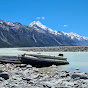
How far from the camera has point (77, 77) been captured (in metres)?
14.5

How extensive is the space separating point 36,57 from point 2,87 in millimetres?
17113

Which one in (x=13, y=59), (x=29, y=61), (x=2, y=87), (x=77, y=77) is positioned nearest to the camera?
(x=2, y=87)

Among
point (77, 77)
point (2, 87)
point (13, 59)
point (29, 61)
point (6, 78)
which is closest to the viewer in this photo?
point (2, 87)

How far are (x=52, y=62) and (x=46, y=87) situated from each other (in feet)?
57.0

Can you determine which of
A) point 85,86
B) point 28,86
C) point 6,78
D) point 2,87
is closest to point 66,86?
point 85,86

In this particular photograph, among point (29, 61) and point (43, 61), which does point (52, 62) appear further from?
point (29, 61)

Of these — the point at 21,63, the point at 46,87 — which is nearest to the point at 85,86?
the point at 46,87

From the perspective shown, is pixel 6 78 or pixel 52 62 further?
pixel 52 62

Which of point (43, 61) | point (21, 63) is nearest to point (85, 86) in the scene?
point (43, 61)

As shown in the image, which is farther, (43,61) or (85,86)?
(43,61)

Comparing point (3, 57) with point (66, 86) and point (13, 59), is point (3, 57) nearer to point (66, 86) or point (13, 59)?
point (13, 59)

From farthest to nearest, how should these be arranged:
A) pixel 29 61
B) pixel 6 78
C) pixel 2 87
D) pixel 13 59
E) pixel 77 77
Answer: pixel 13 59 < pixel 29 61 < pixel 77 77 < pixel 6 78 < pixel 2 87

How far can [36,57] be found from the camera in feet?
90.5

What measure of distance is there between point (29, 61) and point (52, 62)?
3550mm
